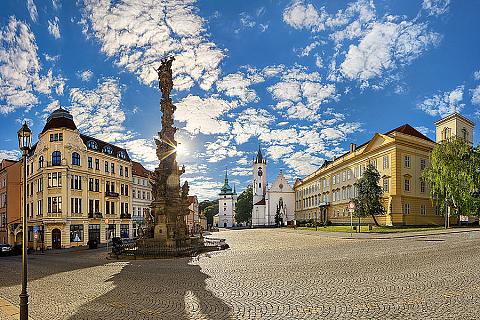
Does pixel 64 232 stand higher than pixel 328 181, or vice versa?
pixel 328 181

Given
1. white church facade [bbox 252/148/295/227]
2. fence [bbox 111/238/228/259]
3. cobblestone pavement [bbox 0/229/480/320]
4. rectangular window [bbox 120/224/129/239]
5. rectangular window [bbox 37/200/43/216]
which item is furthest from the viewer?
white church facade [bbox 252/148/295/227]

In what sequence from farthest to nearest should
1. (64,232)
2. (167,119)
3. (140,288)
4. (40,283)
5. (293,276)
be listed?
1. (64,232)
2. (167,119)
3. (40,283)
4. (293,276)
5. (140,288)

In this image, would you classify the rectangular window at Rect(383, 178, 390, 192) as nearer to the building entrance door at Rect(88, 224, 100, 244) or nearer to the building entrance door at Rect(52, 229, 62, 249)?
the building entrance door at Rect(88, 224, 100, 244)

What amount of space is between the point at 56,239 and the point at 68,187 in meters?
6.39

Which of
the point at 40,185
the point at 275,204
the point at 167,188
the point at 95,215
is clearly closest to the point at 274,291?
the point at 167,188

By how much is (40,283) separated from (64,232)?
35160mm

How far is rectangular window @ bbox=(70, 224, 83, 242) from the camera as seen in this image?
47.8 m

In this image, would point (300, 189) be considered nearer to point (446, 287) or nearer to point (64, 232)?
point (64, 232)

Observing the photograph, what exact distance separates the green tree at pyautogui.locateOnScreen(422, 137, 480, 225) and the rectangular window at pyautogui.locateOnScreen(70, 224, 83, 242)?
44267mm

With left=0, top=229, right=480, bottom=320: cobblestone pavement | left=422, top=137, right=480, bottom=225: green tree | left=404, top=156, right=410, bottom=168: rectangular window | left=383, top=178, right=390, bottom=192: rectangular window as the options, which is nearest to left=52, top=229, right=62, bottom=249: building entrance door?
left=0, top=229, right=480, bottom=320: cobblestone pavement

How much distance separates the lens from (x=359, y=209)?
166 feet

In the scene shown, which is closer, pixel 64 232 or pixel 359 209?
pixel 64 232

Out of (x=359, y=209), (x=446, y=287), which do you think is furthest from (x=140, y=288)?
(x=359, y=209)

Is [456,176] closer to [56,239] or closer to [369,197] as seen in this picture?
[369,197]
